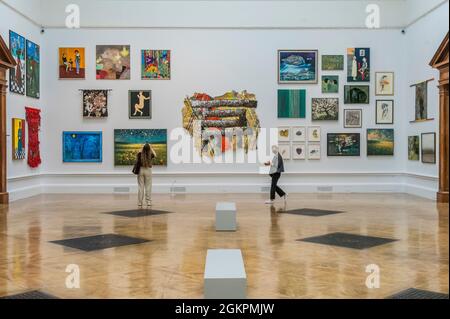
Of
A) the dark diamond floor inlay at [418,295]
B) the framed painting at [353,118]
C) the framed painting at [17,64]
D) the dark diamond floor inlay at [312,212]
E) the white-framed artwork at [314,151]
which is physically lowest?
the dark diamond floor inlay at [312,212]

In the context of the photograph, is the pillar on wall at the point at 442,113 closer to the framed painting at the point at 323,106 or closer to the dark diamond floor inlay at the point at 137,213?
the framed painting at the point at 323,106

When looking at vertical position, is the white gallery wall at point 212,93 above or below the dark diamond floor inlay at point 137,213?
above

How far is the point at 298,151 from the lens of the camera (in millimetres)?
23781

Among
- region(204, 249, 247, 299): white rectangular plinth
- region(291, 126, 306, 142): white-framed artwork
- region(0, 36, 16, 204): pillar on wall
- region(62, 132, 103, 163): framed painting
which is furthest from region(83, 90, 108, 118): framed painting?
region(204, 249, 247, 299): white rectangular plinth

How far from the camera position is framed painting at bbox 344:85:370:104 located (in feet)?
77.7

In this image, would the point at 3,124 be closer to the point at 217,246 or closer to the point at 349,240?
the point at 217,246

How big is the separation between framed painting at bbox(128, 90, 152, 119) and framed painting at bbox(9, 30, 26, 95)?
4741 millimetres

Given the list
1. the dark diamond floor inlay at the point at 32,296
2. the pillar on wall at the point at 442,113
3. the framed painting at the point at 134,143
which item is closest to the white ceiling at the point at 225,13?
the framed painting at the point at 134,143

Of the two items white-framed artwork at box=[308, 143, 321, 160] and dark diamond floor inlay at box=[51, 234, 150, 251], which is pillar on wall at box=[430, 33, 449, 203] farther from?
dark diamond floor inlay at box=[51, 234, 150, 251]

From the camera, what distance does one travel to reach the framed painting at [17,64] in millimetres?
19938

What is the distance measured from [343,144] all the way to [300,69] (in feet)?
13.1

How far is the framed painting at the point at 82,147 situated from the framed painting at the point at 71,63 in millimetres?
2685

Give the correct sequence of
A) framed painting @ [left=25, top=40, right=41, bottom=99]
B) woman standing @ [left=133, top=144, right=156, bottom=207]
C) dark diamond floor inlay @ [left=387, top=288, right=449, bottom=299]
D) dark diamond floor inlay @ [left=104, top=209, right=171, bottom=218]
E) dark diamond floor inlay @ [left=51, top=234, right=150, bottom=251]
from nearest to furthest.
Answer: dark diamond floor inlay @ [left=387, top=288, right=449, bottom=299] < dark diamond floor inlay @ [left=51, top=234, right=150, bottom=251] < dark diamond floor inlay @ [left=104, top=209, right=171, bottom=218] < woman standing @ [left=133, top=144, right=156, bottom=207] < framed painting @ [left=25, top=40, right=41, bottom=99]

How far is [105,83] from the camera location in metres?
23.7
